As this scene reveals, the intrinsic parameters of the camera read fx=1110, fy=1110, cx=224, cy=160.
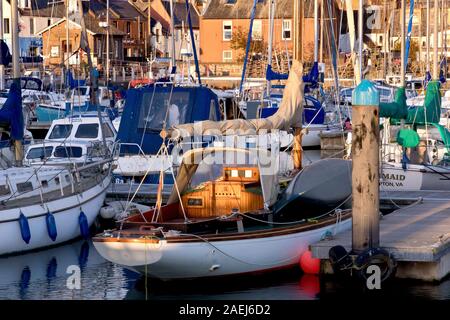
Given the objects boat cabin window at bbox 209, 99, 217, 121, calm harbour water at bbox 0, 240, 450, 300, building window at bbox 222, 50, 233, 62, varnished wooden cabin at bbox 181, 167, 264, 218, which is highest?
building window at bbox 222, 50, 233, 62

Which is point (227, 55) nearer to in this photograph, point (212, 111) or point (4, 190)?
point (212, 111)

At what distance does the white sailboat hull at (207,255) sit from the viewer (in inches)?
637

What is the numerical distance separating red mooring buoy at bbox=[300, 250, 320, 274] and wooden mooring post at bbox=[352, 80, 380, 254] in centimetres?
182

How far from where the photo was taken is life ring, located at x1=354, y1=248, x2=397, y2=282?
16.1m

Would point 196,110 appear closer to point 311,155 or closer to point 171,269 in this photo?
point 171,269

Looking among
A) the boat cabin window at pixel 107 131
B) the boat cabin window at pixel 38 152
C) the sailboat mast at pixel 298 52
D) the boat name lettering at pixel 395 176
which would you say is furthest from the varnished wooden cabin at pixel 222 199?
the boat cabin window at pixel 107 131

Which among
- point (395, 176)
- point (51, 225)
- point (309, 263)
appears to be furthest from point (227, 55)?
point (309, 263)

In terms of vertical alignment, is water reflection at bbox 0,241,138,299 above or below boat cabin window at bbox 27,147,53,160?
below

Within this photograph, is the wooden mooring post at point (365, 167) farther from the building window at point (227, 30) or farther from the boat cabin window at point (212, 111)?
the building window at point (227, 30)

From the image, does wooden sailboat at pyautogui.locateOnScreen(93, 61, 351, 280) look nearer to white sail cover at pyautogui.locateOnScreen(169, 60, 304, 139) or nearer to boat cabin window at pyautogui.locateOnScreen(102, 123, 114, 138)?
white sail cover at pyautogui.locateOnScreen(169, 60, 304, 139)

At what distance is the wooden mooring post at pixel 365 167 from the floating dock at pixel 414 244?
687mm

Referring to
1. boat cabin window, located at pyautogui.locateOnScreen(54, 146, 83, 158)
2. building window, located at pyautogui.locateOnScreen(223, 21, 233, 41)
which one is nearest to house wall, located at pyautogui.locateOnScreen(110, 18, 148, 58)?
building window, located at pyautogui.locateOnScreen(223, 21, 233, 41)

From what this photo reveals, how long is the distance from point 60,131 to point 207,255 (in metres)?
14.7

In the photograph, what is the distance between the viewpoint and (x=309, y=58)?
2501 inches
